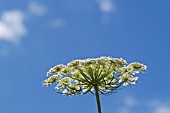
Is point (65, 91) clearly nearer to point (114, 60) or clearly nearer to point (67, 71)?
point (67, 71)

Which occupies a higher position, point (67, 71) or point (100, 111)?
point (67, 71)

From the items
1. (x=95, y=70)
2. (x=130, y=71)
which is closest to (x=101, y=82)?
(x=95, y=70)

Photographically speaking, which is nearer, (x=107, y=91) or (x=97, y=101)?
(x=97, y=101)

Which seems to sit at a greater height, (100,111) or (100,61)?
(100,61)

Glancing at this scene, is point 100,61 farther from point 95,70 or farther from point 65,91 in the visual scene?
point 65,91

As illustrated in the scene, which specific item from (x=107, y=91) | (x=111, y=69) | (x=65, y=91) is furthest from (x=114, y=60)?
(x=65, y=91)

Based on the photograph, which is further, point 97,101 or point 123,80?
point 123,80
